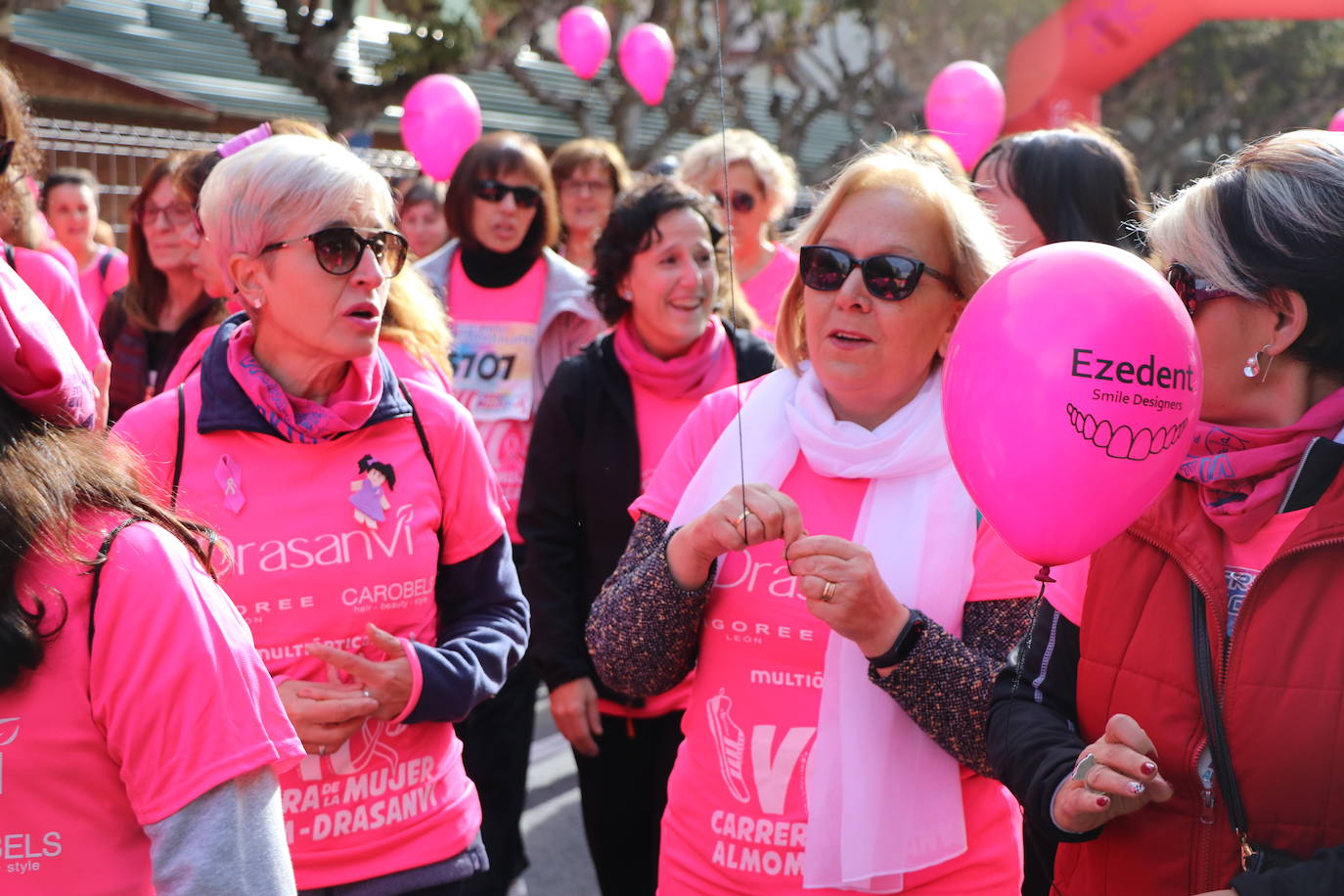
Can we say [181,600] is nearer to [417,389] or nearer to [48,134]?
[417,389]

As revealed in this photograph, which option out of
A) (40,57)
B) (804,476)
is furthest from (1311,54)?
(804,476)

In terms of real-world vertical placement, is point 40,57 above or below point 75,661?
above

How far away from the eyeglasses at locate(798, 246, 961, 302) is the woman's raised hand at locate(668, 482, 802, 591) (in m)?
0.43

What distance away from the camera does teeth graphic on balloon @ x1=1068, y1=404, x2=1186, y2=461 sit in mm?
1729

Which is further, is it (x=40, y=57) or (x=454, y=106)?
(x=40, y=57)

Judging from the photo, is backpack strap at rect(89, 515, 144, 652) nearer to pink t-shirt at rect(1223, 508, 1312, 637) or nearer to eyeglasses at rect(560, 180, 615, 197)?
pink t-shirt at rect(1223, 508, 1312, 637)

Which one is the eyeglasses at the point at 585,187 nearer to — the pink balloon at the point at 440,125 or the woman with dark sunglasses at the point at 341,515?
the pink balloon at the point at 440,125

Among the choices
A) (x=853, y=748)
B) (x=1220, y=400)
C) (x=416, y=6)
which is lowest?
(x=853, y=748)

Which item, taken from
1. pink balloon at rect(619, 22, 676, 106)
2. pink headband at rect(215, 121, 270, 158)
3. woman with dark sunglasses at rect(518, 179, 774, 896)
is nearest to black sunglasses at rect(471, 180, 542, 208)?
woman with dark sunglasses at rect(518, 179, 774, 896)

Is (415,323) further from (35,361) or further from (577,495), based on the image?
(35,361)

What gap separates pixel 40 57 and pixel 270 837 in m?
15.8

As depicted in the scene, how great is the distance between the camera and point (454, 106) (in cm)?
727

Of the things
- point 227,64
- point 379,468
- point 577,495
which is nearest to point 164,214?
point 577,495

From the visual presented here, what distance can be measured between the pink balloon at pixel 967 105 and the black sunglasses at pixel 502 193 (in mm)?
2747
